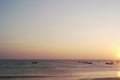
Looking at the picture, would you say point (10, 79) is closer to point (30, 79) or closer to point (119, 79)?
point (30, 79)

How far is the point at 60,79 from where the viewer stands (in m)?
34.7

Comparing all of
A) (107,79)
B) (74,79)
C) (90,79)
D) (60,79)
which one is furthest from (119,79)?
(60,79)

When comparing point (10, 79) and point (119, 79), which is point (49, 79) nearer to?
point (10, 79)

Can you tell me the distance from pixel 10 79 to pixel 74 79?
32.4ft

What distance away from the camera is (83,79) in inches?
1385

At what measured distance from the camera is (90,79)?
35.3 metres

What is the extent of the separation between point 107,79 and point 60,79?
7.74 m

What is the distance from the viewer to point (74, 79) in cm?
3488

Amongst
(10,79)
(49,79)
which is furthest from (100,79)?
(10,79)

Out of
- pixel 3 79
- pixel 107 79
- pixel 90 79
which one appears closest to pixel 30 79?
pixel 3 79

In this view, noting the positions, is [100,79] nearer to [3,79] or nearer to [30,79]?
[30,79]

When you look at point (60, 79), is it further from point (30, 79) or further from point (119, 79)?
point (119, 79)

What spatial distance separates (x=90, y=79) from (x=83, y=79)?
112 cm

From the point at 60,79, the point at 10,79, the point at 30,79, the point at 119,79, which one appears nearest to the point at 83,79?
the point at 60,79
